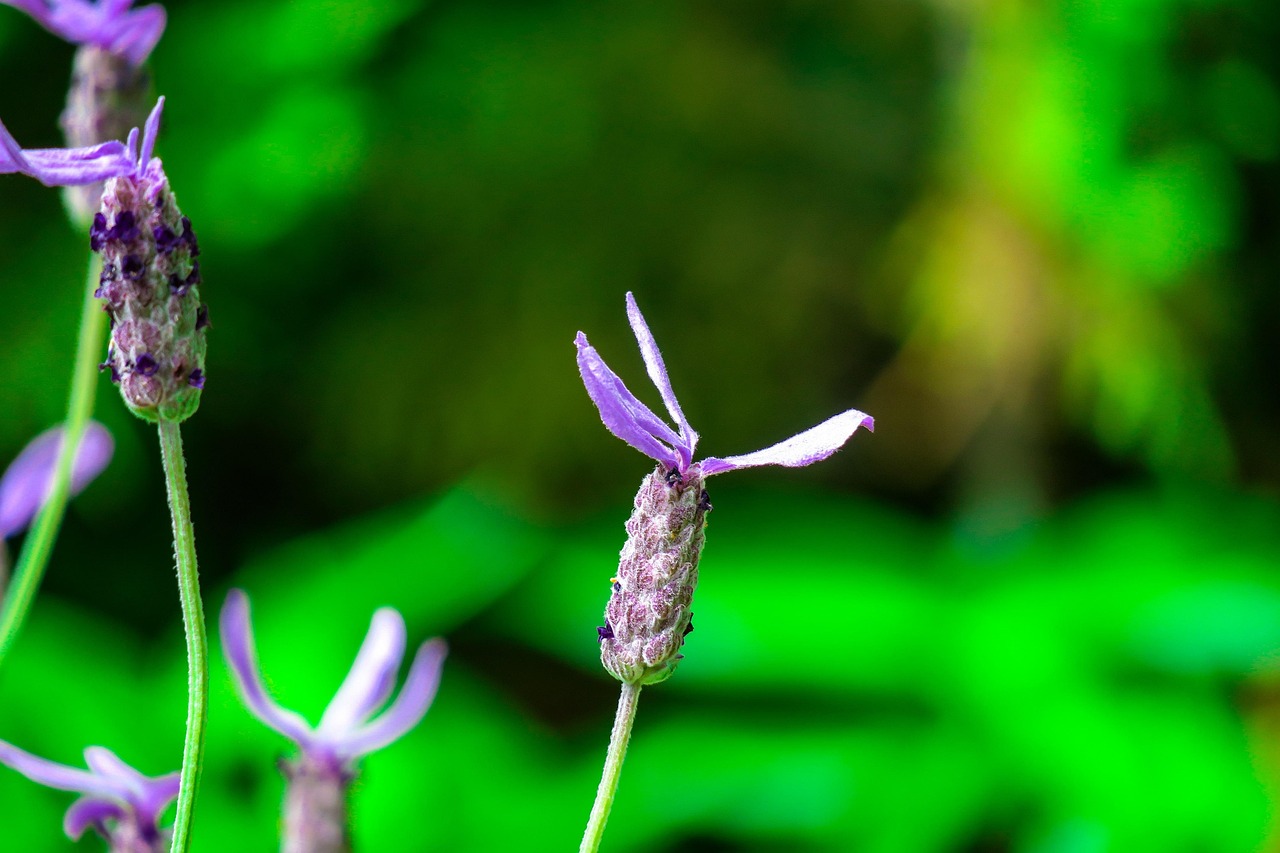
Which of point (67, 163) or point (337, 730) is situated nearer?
point (67, 163)

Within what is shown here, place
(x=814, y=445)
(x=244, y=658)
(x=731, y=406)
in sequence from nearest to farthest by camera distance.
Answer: (x=814, y=445)
(x=244, y=658)
(x=731, y=406)

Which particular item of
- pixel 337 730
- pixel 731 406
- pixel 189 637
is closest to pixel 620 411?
pixel 189 637

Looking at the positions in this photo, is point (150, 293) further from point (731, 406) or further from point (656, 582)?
point (731, 406)

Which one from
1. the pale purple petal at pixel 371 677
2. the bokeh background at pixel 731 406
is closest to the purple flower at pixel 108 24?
the pale purple petal at pixel 371 677

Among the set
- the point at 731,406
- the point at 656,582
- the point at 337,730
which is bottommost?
the point at 731,406

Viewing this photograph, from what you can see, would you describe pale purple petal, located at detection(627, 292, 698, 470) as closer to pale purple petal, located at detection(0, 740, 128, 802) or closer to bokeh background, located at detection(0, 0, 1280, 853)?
pale purple petal, located at detection(0, 740, 128, 802)

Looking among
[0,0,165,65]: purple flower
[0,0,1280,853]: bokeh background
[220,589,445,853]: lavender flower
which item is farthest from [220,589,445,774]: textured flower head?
[0,0,1280,853]: bokeh background
